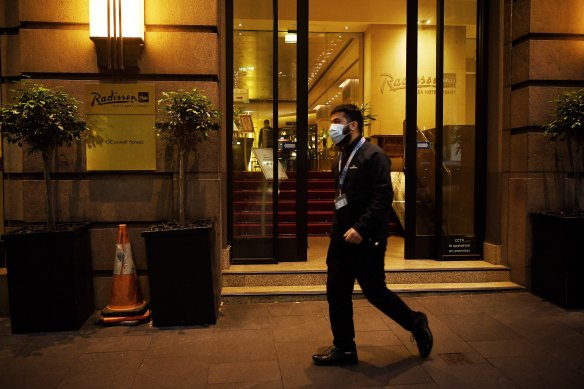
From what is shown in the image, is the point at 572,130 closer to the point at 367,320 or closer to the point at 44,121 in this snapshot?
the point at 367,320

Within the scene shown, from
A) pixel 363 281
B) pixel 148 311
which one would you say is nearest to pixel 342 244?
pixel 363 281

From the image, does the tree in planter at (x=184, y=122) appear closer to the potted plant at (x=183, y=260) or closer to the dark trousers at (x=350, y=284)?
the potted plant at (x=183, y=260)

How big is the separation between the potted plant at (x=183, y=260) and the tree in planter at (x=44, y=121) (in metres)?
0.95

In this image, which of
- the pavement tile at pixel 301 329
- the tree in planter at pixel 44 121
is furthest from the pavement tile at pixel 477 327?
the tree in planter at pixel 44 121

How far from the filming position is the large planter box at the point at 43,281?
15.6 ft

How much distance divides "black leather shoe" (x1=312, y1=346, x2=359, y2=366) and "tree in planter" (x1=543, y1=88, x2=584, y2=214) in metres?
3.55

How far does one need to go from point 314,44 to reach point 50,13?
1254 centimetres

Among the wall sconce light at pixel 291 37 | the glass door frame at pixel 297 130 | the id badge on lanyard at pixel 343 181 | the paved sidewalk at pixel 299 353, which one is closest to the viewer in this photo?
the paved sidewalk at pixel 299 353

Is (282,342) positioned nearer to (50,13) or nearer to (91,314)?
(91,314)

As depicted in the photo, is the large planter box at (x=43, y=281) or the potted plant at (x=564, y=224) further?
the potted plant at (x=564, y=224)

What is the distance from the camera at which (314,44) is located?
17062 mm

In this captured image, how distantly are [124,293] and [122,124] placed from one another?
72.3 inches

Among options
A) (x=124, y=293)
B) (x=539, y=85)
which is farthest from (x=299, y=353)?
(x=539, y=85)

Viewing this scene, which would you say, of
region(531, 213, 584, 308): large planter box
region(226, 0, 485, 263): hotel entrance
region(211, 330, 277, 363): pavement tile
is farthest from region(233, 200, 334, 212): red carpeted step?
region(531, 213, 584, 308): large planter box
